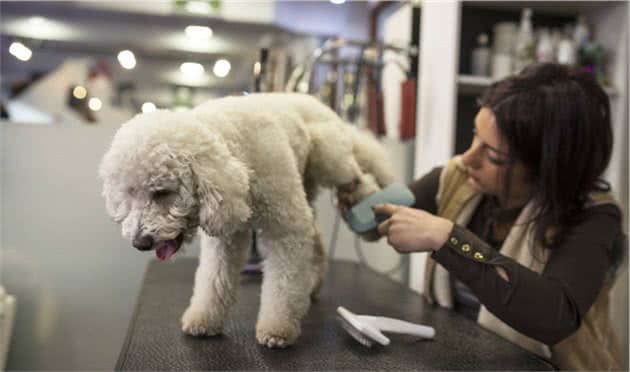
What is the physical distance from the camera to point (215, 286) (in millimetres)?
831

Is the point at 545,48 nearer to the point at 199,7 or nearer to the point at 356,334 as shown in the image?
the point at 356,334

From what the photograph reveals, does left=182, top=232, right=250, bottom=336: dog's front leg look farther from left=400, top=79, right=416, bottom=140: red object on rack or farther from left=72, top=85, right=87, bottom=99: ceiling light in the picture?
left=72, top=85, right=87, bottom=99: ceiling light

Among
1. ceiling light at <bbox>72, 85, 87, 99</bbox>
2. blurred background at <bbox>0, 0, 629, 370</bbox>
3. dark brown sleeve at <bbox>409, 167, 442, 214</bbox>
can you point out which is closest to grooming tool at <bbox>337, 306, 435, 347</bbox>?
dark brown sleeve at <bbox>409, 167, 442, 214</bbox>

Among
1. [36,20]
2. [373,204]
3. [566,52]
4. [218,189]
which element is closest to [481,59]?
[566,52]

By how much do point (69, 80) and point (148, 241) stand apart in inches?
76.0

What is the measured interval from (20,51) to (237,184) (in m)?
2.10

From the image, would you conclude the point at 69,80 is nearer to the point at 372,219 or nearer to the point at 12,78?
the point at 12,78

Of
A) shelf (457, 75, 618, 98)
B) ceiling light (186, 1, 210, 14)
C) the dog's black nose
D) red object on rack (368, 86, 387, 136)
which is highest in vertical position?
ceiling light (186, 1, 210, 14)

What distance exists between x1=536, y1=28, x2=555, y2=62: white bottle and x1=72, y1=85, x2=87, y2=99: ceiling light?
1.71m

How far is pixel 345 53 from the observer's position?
8.24 ft

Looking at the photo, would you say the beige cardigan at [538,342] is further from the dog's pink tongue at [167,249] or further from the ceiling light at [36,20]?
the ceiling light at [36,20]

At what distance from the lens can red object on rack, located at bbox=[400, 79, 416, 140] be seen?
1.79 m

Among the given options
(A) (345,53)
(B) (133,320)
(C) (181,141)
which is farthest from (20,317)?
(A) (345,53)

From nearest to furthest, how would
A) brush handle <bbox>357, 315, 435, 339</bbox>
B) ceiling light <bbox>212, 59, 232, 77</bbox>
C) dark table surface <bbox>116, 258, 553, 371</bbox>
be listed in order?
dark table surface <bbox>116, 258, 553, 371</bbox>
brush handle <bbox>357, 315, 435, 339</bbox>
ceiling light <bbox>212, 59, 232, 77</bbox>
